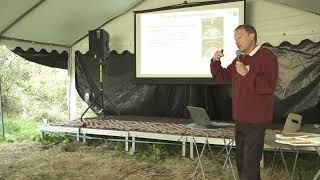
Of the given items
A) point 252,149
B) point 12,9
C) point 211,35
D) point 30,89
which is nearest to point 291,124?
point 252,149

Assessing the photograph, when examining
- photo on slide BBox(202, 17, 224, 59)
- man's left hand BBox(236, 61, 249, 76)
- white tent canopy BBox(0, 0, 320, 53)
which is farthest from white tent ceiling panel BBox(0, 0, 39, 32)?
man's left hand BBox(236, 61, 249, 76)

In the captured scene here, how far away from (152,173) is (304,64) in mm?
2511

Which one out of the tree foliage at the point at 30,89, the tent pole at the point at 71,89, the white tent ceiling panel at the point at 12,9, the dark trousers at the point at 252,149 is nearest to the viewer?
the dark trousers at the point at 252,149

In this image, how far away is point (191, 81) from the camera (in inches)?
201

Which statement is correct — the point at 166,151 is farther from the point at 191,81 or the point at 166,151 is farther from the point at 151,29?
the point at 151,29

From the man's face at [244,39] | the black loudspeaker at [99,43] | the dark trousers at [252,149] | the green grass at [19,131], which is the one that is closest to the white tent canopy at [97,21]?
the black loudspeaker at [99,43]

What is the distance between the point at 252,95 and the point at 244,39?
33 cm

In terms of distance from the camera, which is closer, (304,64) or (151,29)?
(304,64)

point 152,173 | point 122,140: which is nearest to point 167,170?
point 152,173

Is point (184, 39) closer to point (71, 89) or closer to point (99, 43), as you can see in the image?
point (99, 43)

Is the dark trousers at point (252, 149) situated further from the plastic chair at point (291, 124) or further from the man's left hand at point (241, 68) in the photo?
the plastic chair at point (291, 124)

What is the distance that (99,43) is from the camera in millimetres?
5246

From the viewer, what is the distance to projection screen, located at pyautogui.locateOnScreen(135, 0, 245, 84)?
16.0 ft

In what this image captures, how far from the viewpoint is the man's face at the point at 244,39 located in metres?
2.12
